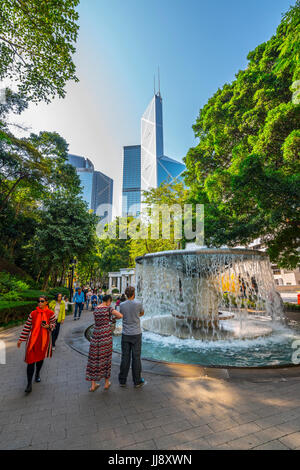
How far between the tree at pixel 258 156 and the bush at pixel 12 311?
10.0m

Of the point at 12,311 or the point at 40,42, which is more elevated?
the point at 40,42

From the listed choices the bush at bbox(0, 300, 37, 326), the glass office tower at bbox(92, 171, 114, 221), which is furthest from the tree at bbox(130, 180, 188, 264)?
the glass office tower at bbox(92, 171, 114, 221)

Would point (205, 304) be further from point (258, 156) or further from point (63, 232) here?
point (63, 232)

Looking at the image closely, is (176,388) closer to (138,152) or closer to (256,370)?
(256,370)

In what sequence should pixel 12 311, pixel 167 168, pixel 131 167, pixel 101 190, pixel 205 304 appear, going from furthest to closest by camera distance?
pixel 101 190
pixel 131 167
pixel 167 168
pixel 12 311
pixel 205 304

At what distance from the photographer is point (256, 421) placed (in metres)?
2.73

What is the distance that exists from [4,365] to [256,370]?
5776 mm

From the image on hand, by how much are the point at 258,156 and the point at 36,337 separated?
902 cm

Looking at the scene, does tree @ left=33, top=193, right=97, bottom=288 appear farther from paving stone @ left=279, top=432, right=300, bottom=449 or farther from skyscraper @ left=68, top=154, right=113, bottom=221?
skyscraper @ left=68, top=154, right=113, bottom=221

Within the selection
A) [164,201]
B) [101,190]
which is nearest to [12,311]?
[164,201]

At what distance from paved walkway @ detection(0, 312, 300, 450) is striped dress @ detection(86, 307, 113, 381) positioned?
0.97 feet

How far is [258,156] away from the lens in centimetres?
810

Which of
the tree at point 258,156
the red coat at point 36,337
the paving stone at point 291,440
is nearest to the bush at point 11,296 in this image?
the red coat at point 36,337

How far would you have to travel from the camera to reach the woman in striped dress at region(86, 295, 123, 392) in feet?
12.2
